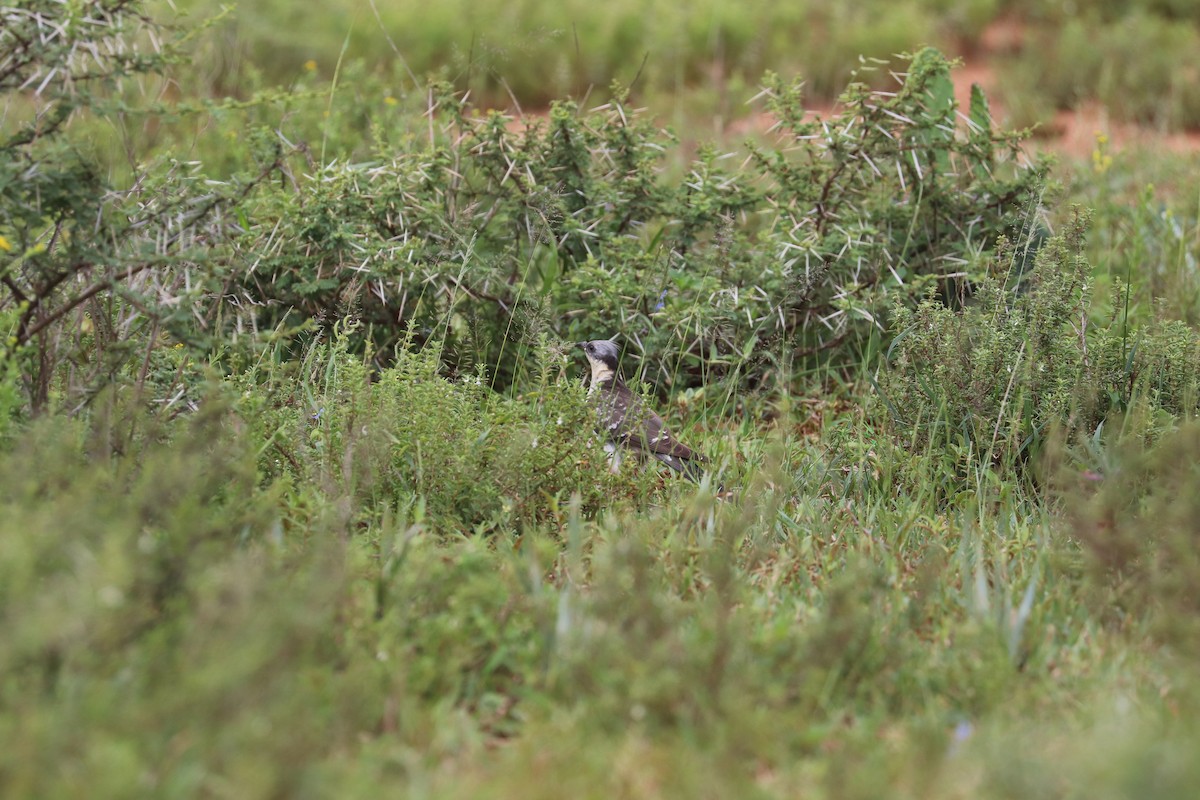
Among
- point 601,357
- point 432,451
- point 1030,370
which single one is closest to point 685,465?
point 601,357

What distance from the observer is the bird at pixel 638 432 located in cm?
377

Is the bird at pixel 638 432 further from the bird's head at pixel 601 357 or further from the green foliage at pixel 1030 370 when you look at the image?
the green foliage at pixel 1030 370

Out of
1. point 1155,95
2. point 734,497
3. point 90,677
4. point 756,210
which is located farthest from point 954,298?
point 1155,95

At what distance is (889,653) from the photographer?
268 centimetres

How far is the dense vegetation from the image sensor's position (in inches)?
88.9

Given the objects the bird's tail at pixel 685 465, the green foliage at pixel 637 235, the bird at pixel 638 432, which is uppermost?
the green foliage at pixel 637 235

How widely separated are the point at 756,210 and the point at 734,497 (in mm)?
1696

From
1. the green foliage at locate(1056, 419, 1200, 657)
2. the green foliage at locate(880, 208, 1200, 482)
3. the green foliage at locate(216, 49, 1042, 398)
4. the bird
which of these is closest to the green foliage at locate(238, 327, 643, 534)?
the bird

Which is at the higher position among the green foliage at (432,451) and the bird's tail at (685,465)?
the green foliage at (432,451)

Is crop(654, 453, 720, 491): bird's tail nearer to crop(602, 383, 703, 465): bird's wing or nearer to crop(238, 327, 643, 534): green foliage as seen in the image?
crop(602, 383, 703, 465): bird's wing

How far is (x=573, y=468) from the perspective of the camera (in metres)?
3.58

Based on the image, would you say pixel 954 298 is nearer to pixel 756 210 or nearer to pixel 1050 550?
pixel 756 210

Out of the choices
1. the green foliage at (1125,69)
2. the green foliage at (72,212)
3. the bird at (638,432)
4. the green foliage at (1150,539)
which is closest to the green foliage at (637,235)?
the bird at (638,432)

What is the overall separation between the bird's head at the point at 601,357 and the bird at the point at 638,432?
8 centimetres
